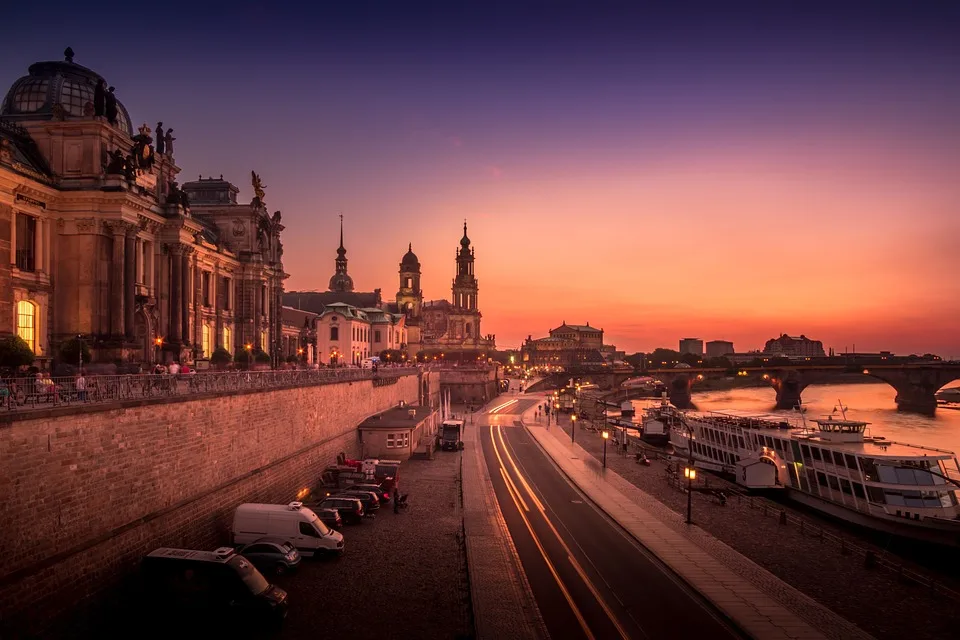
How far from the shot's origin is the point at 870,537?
3562cm

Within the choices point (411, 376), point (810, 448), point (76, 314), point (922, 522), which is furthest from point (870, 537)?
point (411, 376)

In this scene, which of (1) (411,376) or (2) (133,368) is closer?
(2) (133,368)

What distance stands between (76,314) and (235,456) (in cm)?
1659

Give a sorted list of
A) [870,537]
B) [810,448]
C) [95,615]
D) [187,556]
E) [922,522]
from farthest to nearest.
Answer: [810,448], [870,537], [922,522], [187,556], [95,615]

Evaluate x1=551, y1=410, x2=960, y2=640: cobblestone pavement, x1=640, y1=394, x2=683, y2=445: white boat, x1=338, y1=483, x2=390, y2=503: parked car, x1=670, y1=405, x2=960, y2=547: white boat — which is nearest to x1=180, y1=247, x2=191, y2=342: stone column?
x1=338, y1=483, x2=390, y2=503: parked car

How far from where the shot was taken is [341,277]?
162 metres

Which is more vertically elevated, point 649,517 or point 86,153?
point 86,153

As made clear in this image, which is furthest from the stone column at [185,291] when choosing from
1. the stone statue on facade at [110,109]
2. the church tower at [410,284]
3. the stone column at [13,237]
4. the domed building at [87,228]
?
the church tower at [410,284]

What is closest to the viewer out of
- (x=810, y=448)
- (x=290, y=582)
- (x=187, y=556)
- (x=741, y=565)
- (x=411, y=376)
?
(x=187, y=556)

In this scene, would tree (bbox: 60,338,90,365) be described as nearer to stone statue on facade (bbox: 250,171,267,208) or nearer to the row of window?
the row of window

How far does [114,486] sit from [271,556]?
276 inches

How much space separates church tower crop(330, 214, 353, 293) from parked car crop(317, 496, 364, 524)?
5006 inches

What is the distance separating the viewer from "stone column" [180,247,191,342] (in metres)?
50.5

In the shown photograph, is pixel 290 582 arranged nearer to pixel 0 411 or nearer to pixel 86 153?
pixel 0 411
